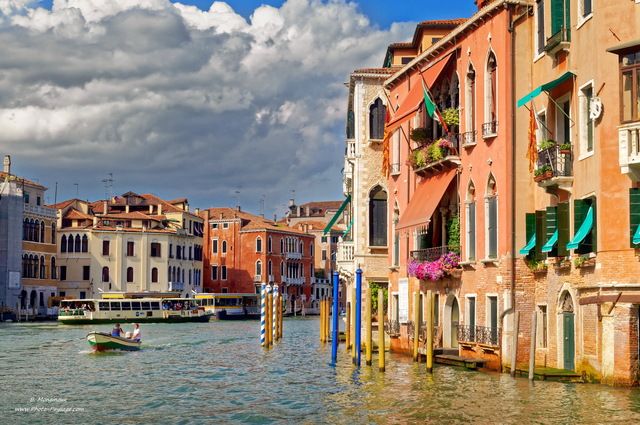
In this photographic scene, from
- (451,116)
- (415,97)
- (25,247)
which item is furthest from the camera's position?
(25,247)

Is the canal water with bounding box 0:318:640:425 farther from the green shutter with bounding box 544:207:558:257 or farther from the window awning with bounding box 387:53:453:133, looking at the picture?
the window awning with bounding box 387:53:453:133

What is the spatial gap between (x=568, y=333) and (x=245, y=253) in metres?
70.9

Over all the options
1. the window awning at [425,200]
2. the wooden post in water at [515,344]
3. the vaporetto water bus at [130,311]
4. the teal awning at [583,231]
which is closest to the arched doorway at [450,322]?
the window awning at [425,200]

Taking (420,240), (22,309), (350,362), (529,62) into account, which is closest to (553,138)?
(529,62)

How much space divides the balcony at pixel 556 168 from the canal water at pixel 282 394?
3.78 m

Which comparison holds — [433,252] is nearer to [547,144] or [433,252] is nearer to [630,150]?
[547,144]

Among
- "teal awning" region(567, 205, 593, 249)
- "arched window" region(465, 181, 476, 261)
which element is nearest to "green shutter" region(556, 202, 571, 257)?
"teal awning" region(567, 205, 593, 249)

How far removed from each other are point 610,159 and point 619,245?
1.49m

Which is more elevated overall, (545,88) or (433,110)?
(433,110)

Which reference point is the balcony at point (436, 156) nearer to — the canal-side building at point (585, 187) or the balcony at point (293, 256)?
the canal-side building at point (585, 187)

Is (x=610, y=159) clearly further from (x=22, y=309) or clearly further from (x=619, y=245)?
(x=22, y=309)

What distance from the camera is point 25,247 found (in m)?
71.5

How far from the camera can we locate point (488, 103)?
74.5 ft

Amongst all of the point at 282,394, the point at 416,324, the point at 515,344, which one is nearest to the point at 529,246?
the point at 515,344
